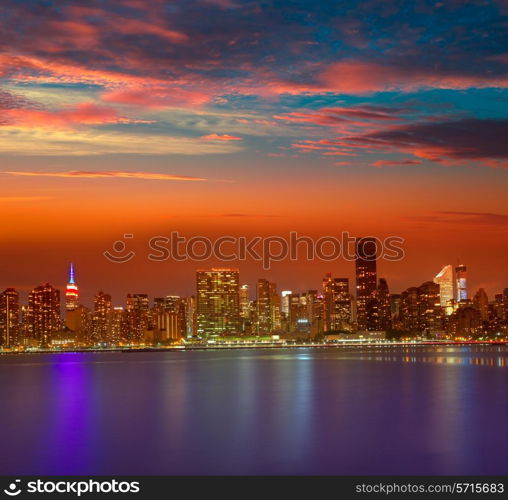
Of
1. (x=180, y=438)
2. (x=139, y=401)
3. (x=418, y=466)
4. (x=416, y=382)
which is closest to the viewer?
(x=418, y=466)

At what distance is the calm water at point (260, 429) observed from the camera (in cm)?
3631

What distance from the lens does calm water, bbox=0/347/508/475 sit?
36312mm

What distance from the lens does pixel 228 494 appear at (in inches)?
1153

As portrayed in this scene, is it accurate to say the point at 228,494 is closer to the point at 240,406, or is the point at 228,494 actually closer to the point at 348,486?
the point at 348,486

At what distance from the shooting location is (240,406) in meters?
61.4

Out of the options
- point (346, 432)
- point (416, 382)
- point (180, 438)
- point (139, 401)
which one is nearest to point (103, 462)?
point (180, 438)

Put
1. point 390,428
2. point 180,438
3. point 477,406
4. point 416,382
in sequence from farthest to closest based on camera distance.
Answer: point 416,382 → point 477,406 → point 390,428 → point 180,438

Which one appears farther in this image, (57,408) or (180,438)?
(57,408)

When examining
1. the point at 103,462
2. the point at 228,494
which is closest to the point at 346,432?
the point at 103,462

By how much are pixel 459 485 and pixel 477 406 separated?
30.9 metres

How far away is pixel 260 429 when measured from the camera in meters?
47.8

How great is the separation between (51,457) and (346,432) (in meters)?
16.2

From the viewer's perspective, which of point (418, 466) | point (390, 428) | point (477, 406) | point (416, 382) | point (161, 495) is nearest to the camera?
point (161, 495)

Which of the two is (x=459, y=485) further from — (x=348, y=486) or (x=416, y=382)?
(x=416, y=382)
